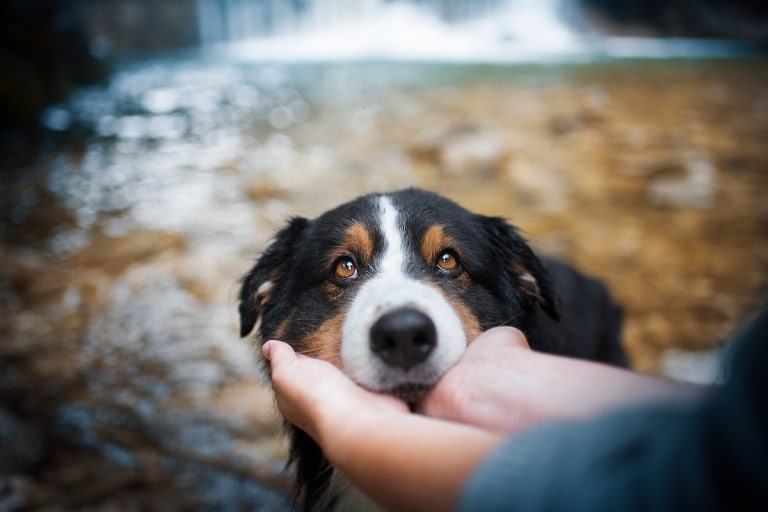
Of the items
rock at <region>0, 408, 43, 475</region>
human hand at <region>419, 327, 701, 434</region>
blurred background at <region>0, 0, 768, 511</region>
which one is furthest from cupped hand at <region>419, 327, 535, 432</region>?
rock at <region>0, 408, 43, 475</region>

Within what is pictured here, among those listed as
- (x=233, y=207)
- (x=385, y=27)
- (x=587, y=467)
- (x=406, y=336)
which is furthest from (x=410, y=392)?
(x=385, y=27)

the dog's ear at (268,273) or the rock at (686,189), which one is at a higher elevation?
the dog's ear at (268,273)

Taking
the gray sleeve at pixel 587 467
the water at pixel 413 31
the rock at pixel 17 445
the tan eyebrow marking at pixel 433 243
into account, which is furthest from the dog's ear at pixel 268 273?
the water at pixel 413 31

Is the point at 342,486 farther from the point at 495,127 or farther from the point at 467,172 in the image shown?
the point at 495,127

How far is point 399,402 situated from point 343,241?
2.71 ft

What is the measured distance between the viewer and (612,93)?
50.2 feet

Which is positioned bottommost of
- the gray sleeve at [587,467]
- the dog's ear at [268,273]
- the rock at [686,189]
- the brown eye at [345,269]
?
the rock at [686,189]

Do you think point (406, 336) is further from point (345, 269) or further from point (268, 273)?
point (268, 273)

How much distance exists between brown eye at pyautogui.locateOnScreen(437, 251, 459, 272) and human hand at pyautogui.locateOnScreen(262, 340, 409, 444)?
732mm

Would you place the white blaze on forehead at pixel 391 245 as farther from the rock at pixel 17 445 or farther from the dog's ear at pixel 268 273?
the rock at pixel 17 445

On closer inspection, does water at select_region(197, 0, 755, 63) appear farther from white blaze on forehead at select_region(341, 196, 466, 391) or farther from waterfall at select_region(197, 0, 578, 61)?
white blaze on forehead at select_region(341, 196, 466, 391)

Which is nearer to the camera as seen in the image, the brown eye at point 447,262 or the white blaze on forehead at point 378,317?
the white blaze on forehead at point 378,317

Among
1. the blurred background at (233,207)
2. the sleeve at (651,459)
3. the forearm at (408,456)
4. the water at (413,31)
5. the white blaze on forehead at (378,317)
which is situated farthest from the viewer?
the water at (413,31)

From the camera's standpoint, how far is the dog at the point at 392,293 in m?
1.67
